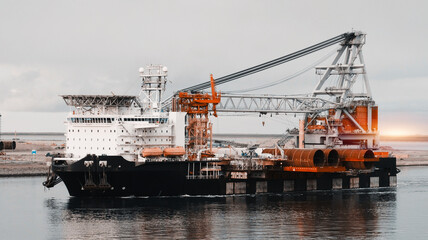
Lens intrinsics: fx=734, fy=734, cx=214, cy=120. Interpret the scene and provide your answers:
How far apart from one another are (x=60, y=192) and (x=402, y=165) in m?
70.1

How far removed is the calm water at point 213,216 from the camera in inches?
1752

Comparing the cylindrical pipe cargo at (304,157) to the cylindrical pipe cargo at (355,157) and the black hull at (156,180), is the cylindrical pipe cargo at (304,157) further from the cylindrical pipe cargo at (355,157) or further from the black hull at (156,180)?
the cylindrical pipe cargo at (355,157)

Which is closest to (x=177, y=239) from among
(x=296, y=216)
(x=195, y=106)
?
(x=296, y=216)

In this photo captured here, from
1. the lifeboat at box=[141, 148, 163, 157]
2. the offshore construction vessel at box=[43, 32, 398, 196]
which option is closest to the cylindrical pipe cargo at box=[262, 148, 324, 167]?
the offshore construction vessel at box=[43, 32, 398, 196]

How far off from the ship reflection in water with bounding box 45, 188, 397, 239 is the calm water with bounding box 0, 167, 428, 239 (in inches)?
2.3

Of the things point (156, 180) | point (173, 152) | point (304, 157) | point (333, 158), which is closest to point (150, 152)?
point (173, 152)

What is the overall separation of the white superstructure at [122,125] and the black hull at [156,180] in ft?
5.10

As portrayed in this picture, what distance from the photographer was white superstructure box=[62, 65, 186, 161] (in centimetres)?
5878

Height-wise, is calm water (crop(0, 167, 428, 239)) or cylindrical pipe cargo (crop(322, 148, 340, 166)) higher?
cylindrical pipe cargo (crop(322, 148, 340, 166))

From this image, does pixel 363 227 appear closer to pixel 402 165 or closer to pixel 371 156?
pixel 371 156

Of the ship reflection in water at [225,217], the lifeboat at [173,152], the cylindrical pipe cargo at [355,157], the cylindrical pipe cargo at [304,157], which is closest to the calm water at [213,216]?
the ship reflection in water at [225,217]

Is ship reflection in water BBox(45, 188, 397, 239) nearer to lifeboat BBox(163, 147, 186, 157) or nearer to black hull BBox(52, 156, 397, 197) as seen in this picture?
black hull BBox(52, 156, 397, 197)

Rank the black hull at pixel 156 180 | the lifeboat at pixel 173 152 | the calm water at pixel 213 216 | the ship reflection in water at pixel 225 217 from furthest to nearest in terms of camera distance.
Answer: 1. the lifeboat at pixel 173 152
2. the black hull at pixel 156 180
3. the ship reflection in water at pixel 225 217
4. the calm water at pixel 213 216

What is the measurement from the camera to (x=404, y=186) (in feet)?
253
